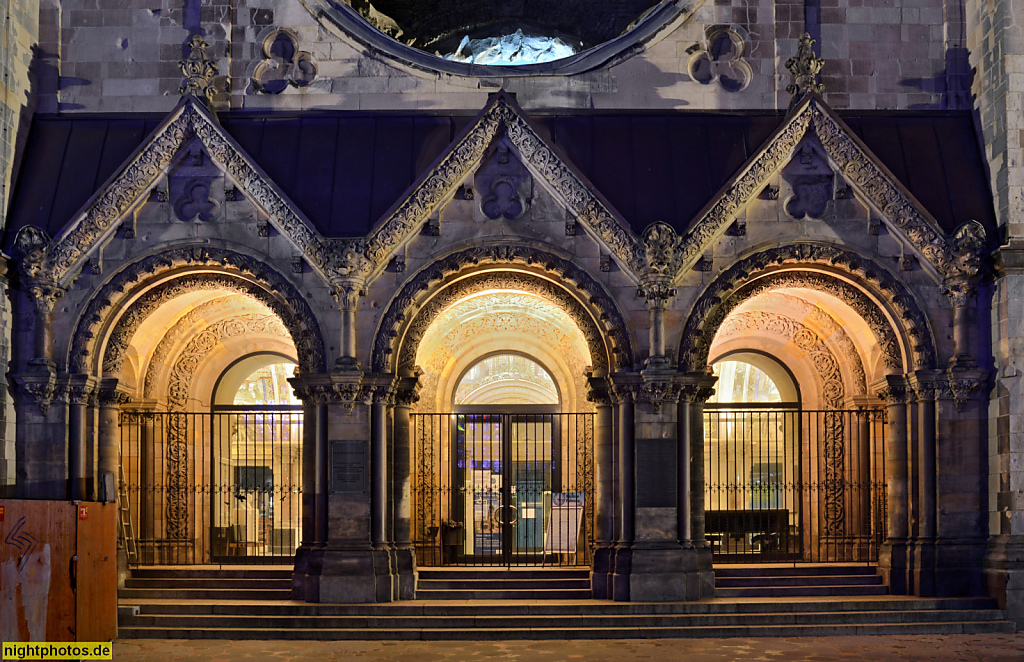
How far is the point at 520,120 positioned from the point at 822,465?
343 inches

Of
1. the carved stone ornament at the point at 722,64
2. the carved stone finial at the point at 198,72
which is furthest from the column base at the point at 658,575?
the carved stone finial at the point at 198,72

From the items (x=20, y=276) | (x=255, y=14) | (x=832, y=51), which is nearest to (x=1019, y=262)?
(x=832, y=51)

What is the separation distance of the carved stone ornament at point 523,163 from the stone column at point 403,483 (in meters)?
2.17

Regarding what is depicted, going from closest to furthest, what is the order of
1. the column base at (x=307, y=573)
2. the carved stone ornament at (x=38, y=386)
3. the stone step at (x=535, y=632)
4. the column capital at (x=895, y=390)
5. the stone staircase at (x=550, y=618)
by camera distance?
the stone step at (x=535, y=632) → the stone staircase at (x=550, y=618) → the column base at (x=307, y=573) → the carved stone ornament at (x=38, y=386) → the column capital at (x=895, y=390)

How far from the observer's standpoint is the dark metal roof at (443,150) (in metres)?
18.0

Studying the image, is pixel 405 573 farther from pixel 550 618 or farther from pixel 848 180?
pixel 848 180

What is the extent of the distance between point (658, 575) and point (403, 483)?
426cm

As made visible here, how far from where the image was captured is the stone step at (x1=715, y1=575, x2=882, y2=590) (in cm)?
1761

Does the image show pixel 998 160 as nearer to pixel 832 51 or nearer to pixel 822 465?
pixel 832 51

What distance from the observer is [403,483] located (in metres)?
17.8

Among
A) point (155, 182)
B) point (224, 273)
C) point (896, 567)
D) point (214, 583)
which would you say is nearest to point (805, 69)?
point (896, 567)

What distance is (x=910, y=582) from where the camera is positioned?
17234 millimetres

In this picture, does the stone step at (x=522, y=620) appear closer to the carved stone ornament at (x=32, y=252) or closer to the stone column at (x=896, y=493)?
the stone column at (x=896, y=493)

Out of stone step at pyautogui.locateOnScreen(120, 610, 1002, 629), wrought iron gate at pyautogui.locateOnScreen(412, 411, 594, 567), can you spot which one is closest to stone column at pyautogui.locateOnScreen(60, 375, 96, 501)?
stone step at pyautogui.locateOnScreen(120, 610, 1002, 629)
